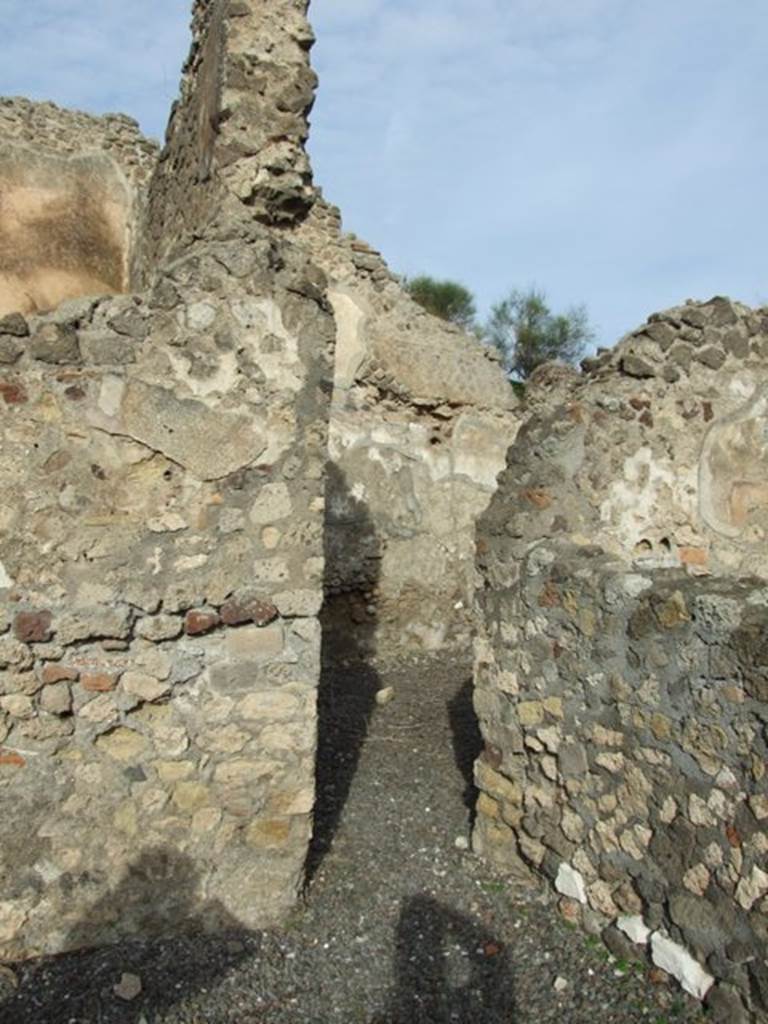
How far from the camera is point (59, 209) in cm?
721

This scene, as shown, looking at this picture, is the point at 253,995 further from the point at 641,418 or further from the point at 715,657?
the point at 641,418

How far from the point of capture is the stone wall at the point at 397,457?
7504 millimetres

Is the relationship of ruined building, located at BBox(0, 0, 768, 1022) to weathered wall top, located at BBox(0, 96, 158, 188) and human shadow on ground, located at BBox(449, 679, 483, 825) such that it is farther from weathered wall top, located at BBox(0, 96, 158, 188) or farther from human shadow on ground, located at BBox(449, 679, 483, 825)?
weathered wall top, located at BBox(0, 96, 158, 188)

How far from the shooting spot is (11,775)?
2.75m

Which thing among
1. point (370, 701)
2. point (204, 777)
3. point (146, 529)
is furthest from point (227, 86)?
point (370, 701)

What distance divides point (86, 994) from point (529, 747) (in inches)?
68.7

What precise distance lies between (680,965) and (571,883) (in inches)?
22.5

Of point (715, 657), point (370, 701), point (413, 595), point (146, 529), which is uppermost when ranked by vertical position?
point (146, 529)

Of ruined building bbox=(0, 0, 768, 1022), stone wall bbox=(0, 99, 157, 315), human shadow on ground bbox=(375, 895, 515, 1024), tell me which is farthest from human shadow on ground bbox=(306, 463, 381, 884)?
human shadow on ground bbox=(375, 895, 515, 1024)

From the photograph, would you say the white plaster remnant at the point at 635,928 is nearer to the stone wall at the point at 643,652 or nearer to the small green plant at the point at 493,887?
the stone wall at the point at 643,652

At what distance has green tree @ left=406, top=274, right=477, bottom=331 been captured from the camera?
22.9 m

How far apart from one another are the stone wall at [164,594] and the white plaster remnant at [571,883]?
3.13ft

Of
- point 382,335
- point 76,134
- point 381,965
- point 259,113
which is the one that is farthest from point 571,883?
point 76,134

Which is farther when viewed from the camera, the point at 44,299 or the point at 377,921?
the point at 44,299
